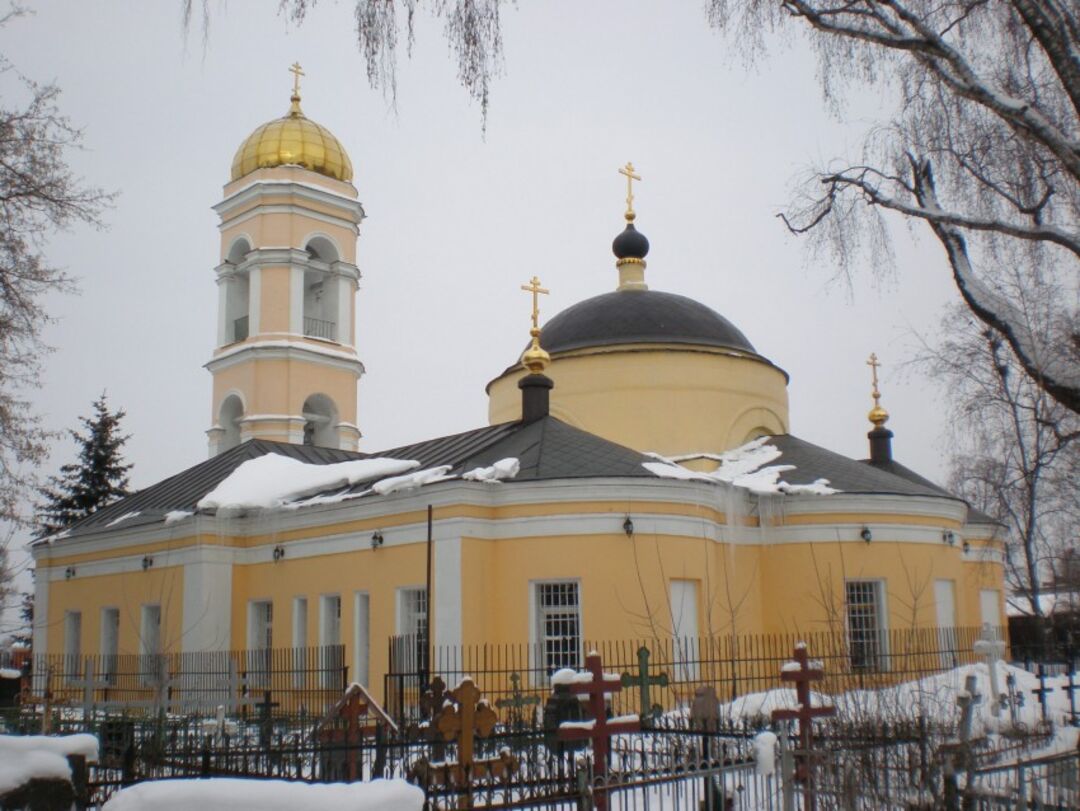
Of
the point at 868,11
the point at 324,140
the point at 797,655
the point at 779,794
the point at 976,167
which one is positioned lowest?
the point at 779,794

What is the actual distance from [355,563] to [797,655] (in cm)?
1351

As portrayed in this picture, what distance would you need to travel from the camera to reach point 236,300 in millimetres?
36062

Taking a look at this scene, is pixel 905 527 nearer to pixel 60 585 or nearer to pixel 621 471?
pixel 621 471

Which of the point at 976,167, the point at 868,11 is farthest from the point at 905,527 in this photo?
the point at 868,11

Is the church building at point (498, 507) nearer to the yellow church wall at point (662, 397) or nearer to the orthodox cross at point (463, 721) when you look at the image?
the yellow church wall at point (662, 397)

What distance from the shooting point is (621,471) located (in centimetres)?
2238

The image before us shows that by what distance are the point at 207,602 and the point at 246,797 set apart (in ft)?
71.3

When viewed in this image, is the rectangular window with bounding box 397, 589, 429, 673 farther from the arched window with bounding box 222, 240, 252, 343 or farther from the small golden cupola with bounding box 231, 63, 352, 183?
the small golden cupola with bounding box 231, 63, 352, 183

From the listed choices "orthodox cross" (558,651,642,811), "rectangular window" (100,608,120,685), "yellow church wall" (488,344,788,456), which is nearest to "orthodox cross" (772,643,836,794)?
"orthodox cross" (558,651,642,811)

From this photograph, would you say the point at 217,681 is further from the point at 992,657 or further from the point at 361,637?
the point at 992,657

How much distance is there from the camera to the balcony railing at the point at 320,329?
35281 mm

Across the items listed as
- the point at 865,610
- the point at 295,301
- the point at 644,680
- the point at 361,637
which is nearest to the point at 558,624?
the point at 361,637

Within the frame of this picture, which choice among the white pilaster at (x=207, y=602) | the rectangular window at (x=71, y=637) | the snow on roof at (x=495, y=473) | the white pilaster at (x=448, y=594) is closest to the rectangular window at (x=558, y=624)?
the white pilaster at (x=448, y=594)

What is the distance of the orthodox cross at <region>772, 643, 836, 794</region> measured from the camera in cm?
1024
